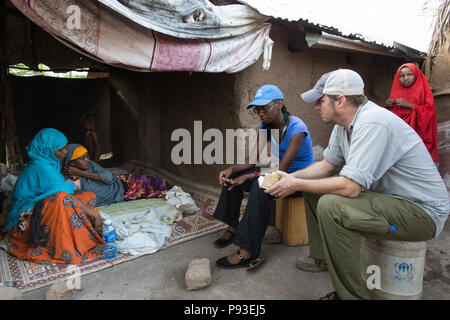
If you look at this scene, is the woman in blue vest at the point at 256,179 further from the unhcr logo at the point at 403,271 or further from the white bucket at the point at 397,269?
the unhcr logo at the point at 403,271

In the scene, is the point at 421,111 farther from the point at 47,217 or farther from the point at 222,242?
the point at 47,217

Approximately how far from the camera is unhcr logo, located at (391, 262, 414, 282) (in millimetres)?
1940

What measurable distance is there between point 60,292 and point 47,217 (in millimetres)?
877

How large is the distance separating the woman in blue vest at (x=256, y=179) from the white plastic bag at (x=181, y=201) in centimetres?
90

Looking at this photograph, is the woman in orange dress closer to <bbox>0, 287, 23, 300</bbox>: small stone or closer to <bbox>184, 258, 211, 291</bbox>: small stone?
<bbox>0, 287, 23, 300</bbox>: small stone

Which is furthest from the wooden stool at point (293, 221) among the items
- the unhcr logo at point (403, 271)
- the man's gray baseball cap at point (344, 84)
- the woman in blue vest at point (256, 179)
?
the man's gray baseball cap at point (344, 84)

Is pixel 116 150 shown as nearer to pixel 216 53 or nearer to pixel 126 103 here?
pixel 126 103

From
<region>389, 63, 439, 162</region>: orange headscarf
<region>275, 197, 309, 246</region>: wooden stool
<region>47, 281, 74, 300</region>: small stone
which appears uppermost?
<region>389, 63, 439, 162</region>: orange headscarf

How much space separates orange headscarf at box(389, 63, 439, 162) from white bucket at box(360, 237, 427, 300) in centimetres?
259

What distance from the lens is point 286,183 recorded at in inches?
77.9

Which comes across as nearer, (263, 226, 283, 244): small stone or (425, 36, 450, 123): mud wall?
(263, 226, 283, 244): small stone

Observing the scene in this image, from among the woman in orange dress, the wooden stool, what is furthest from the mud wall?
the woman in orange dress

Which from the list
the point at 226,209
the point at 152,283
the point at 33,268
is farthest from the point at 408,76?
the point at 33,268

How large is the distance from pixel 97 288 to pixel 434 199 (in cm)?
237
